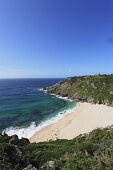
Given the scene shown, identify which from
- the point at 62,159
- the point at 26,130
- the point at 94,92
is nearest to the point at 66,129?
the point at 26,130

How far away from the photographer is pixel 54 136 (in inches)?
933

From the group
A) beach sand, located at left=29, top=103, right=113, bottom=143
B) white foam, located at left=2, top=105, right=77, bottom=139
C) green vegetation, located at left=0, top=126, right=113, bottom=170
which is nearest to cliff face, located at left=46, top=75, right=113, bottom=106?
beach sand, located at left=29, top=103, right=113, bottom=143

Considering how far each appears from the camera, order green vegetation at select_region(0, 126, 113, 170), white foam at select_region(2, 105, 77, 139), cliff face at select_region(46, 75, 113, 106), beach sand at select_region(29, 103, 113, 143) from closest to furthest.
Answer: green vegetation at select_region(0, 126, 113, 170) → beach sand at select_region(29, 103, 113, 143) → white foam at select_region(2, 105, 77, 139) → cliff face at select_region(46, 75, 113, 106)

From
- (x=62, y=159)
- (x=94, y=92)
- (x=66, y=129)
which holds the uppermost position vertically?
(x=94, y=92)

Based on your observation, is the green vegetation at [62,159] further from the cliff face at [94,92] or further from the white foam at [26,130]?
the cliff face at [94,92]

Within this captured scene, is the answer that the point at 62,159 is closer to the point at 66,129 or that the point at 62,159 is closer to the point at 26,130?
the point at 66,129

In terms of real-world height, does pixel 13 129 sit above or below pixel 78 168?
below

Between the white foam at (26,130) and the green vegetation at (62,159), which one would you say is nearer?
the green vegetation at (62,159)

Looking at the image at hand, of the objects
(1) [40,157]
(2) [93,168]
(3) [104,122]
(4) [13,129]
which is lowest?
(4) [13,129]

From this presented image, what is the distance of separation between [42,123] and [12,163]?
73.6 feet

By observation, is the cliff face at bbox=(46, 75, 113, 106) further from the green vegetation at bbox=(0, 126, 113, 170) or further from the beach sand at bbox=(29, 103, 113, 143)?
the green vegetation at bbox=(0, 126, 113, 170)

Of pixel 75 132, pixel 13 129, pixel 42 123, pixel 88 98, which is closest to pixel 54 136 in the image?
pixel 75 132

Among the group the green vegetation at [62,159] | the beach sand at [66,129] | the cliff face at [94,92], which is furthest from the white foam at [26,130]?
the cliff face at [94,92]

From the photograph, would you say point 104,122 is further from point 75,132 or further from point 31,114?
point 31,114
